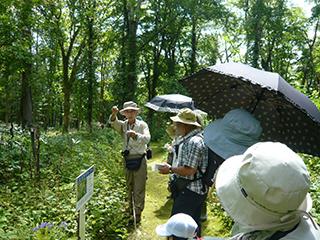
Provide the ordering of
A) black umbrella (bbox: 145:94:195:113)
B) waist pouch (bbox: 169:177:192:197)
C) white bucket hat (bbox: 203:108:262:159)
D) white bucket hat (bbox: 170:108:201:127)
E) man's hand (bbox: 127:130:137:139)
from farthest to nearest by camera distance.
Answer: black umbrella (bbox: 145:94:195:113) < man's hand (bbox: 127:130:137:139) < white bucket hat (bbox: 170:108:201:127) < waist pouch (bbox: 169:177:192:197) < white bucket hat (bbox: 203:108:262:159)

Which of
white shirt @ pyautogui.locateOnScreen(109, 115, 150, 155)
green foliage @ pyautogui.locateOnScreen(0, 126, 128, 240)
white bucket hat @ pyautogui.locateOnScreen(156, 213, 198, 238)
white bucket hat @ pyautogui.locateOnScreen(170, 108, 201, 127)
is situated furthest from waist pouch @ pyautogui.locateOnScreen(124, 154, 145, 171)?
white bucket hat @ pyautogui.locateOnScreen(156, 213, 198, 238)

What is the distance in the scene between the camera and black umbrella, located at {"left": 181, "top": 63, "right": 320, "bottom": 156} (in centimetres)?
292

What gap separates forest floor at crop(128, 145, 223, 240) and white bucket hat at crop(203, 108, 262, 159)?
10.6ft

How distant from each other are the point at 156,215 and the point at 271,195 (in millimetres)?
5793

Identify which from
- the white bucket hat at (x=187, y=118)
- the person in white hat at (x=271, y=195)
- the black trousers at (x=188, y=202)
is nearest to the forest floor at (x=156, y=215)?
the black trousers at (x=188, y=202)

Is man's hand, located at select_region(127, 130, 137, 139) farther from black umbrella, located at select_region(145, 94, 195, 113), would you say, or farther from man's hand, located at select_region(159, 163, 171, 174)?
black umbrella, located at select_region(145, 94, 195, 113)

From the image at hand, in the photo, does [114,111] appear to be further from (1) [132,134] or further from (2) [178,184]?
(2) [178,184]

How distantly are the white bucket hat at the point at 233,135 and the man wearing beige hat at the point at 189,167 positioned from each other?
2.01 ft

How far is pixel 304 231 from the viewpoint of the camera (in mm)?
1392

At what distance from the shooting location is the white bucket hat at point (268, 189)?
132cm

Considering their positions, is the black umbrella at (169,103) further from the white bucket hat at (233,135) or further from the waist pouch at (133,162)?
the white bucket hat at (233,135)

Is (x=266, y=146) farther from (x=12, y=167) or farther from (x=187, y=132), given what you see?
(x=12, y=167)

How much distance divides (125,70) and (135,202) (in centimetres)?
1546

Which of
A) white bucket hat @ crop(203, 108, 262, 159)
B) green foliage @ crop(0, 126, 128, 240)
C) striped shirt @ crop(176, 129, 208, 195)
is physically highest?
white bucket hat @ crop(203, 108, 262, 159)
